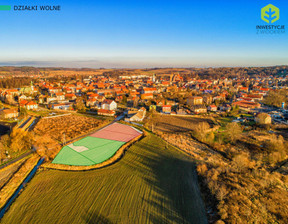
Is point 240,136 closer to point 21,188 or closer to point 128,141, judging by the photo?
point 128,141

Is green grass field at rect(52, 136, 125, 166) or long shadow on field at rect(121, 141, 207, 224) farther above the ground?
long shadow on field at rect(121, 141, 207, 224)

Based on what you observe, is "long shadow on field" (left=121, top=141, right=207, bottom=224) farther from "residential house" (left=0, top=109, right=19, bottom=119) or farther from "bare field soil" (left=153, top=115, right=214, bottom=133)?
"residential house" (left=0, top=109, right=19, bottom=119)

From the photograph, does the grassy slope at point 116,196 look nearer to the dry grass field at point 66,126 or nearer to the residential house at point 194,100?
the dry grass field at point 66,126

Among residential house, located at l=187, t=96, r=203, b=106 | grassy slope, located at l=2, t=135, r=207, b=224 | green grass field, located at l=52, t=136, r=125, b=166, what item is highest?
residential house, located at l=187, t=96, r=203, b=106

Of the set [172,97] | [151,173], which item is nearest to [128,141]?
[151,173]

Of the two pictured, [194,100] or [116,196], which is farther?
[194,100]

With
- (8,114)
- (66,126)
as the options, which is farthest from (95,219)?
(8,114)

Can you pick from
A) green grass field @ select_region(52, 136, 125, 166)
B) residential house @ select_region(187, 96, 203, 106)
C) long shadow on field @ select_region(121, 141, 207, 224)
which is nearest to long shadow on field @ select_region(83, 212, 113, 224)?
long shadow on field @ select_region(121, 141, 207, 224)

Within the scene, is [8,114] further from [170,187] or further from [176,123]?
[170,187]
